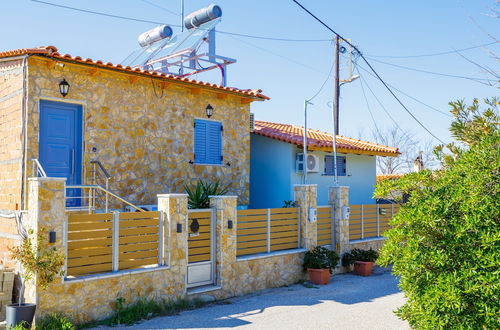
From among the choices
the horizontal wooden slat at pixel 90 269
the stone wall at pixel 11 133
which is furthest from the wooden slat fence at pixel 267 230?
the stone wall at pixel 11 133

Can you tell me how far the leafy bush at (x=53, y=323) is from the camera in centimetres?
754

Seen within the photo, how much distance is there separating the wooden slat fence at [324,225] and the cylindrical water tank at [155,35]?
889 centimetres

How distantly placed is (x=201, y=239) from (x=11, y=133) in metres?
4.70

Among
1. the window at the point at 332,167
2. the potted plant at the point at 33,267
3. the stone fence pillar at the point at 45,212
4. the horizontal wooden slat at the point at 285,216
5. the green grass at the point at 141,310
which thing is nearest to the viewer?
the potted plant at the point at 33,267

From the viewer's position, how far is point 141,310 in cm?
883

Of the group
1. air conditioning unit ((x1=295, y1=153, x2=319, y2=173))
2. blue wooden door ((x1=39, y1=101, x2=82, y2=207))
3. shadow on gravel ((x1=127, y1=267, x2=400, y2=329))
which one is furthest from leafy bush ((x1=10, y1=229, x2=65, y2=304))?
air conditioning unit ((x1=295, y1=153, x2=319, y2=173))

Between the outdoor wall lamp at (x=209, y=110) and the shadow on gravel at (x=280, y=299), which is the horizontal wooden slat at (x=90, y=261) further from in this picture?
the outdoor wall lamp at (x=209, y=110)

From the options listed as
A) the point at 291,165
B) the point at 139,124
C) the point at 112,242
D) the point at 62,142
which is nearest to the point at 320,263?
the point at 291,165

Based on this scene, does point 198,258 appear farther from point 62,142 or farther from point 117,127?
point 62,142

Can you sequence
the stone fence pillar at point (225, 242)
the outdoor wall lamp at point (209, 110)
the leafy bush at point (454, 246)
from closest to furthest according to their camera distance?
1. the leafy bush at point (454, 246)
2. the stone fence pillar at point (225, 242)
3. the outdoor wall lamp at point (209, 110)

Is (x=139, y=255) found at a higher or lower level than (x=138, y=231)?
lower

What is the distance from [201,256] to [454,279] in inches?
231

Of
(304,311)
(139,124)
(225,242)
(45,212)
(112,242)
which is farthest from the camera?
(139,124)

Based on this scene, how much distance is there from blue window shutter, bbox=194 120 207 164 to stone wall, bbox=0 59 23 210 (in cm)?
466
